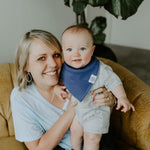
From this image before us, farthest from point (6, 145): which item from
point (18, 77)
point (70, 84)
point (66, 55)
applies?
point (66, 55)

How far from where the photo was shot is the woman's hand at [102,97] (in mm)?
1090

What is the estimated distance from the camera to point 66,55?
41.7 inches

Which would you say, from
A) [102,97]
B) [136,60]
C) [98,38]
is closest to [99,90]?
[102,97]

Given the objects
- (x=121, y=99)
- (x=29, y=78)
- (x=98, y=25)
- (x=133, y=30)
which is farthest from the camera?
(x=133, y=30)

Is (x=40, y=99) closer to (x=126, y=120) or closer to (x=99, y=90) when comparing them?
(x=99, y=90)

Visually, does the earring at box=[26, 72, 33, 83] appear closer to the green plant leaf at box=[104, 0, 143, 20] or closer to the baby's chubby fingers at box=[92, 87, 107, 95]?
the baby's chubby fingers at box=[92, 87, 107, 95]

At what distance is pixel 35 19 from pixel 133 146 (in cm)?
159

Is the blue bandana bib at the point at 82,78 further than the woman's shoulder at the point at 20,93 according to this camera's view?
No

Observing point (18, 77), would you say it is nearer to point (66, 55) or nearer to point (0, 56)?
point (66, 55)

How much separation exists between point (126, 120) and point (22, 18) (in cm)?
145

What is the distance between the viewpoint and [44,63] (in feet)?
3.87

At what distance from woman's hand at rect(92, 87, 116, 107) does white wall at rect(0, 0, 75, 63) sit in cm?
127

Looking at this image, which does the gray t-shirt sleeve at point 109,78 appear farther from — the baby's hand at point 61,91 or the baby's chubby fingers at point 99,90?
the baby's hand at point 61,91

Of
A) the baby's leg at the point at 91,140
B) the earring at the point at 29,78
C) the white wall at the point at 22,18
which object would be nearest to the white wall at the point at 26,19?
→ the white wall at the point at 22,18
